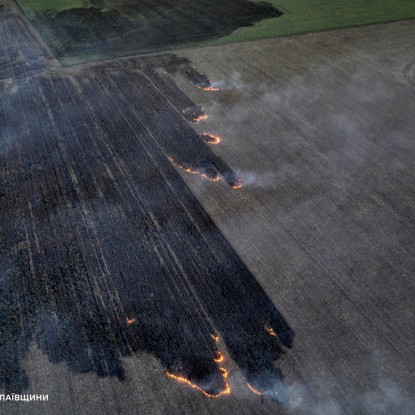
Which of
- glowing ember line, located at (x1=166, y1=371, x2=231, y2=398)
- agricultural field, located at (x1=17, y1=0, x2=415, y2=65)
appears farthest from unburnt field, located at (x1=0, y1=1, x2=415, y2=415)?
agricultural field, located at (x1=17, y1=0, x2=415, y2=65)

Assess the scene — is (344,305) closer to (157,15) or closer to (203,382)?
(203,382)

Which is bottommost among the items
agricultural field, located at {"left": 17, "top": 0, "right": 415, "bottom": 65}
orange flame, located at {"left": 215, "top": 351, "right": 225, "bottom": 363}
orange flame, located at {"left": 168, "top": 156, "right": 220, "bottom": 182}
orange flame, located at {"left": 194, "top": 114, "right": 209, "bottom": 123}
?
orange flame, located at {"left": 215, "top": 351, "right": 225, "bottom": 363}

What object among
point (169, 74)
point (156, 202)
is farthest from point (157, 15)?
point (156, 202)

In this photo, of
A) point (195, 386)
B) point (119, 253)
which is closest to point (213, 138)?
point (119, 253)

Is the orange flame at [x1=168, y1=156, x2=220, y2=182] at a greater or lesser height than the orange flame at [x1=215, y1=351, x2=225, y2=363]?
greater

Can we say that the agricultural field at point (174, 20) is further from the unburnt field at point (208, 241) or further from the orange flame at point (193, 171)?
the orange flame at point (193, 171)

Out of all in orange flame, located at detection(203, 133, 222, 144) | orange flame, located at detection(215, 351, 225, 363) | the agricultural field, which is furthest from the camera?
the agricultural field

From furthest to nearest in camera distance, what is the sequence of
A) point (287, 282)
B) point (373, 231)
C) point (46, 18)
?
point (46, 18)
point (373, 231)
point (287, 282)

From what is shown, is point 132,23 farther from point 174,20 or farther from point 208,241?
point 208,241

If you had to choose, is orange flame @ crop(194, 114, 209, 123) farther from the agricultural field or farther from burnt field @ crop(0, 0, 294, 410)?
the agricultural field
